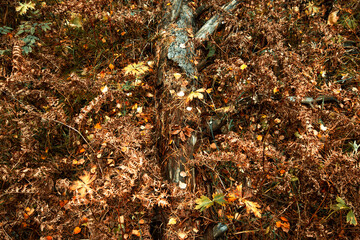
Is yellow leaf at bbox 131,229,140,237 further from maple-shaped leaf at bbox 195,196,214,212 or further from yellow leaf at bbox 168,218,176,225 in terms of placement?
maple-shaped leaf at bbox 195,196,214,212

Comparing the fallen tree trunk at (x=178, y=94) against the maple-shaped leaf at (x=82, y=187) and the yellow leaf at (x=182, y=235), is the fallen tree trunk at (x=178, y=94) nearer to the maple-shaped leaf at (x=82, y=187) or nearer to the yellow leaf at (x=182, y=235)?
the yellow leaf at (x=182, y=235)

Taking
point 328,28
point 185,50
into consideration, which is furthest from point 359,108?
point 185,50

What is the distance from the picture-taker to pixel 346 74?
305 centimetres

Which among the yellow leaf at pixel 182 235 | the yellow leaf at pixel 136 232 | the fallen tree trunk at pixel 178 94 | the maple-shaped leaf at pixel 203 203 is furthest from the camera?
the fallen tree trunk at pixel 178 94

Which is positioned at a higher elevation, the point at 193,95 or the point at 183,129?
the point at 193,95

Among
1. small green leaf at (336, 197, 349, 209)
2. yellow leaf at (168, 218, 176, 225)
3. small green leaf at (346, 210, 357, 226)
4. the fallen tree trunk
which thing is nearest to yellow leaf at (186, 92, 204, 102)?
the fallen tree trunk

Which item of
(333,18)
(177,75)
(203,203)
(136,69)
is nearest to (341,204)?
(203,203)

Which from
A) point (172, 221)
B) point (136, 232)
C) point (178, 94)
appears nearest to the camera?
point (172, 221)

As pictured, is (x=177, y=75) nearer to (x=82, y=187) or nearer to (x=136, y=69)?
(x=136, y=69)

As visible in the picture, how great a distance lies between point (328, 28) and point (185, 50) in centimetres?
195

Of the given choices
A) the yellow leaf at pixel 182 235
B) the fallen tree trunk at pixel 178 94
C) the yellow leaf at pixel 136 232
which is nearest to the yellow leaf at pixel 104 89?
the fallen tree trunk at pixel 178 94

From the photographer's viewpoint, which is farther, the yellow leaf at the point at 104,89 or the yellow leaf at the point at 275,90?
the yellow leaf at the point at 275,90

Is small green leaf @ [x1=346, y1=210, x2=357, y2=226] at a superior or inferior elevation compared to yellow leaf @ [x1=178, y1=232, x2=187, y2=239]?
inferior

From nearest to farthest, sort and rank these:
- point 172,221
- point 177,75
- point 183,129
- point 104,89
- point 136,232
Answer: point 172,221 < point 136,232 < point 183,129 < point 177,75 < point 104,89
